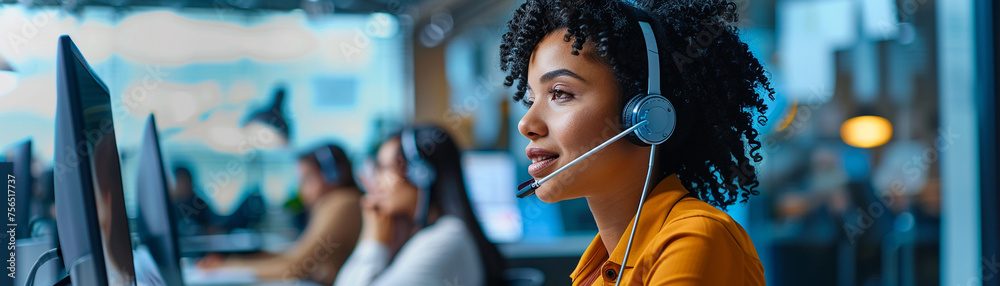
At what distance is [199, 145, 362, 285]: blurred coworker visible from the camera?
2615 mm

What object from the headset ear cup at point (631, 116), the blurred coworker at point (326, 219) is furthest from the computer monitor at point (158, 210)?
the blurred coworker at point (326, 219)

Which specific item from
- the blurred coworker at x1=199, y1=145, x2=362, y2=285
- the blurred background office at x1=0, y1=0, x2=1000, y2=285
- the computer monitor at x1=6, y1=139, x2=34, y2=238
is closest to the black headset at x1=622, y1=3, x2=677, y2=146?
the computer monitor at x1=6, y1=139, x2=34, y2=238

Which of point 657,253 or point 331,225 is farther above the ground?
point 657,253

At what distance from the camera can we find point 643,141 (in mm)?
725

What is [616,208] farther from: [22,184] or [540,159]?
[22,184]

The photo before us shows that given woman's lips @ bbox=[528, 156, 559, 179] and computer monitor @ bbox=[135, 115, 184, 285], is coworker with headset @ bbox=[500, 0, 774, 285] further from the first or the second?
computer monitor @ bbox=[135, 115, 184, 285]

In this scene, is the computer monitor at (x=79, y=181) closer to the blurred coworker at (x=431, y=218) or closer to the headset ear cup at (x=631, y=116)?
the headset ear cup at (x=631, y=116)

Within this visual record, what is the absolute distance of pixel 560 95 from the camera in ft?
2.50

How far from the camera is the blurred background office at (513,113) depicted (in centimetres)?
253

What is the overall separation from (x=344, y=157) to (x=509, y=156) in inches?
49.9

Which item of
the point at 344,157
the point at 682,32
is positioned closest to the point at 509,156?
the point at 344,157

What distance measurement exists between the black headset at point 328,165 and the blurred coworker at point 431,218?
0.62m

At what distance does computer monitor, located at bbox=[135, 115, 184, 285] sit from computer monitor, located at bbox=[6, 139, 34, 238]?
0.13 meters

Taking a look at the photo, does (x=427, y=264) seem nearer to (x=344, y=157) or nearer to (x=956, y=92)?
(x=344, y=157)
